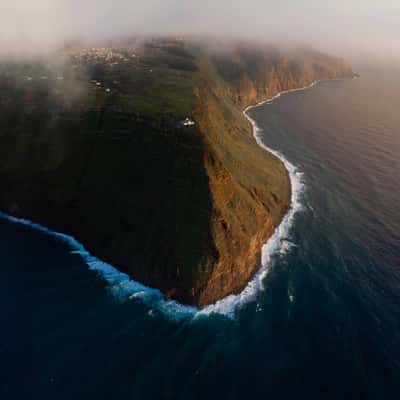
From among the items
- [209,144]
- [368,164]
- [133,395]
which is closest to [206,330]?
[133,395]

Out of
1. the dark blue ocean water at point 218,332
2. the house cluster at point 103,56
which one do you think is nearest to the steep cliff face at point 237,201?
the dark blue ocean water at point 218,332

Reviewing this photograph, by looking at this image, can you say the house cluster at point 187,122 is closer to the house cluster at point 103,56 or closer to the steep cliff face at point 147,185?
the steep cliff face at point 147,185

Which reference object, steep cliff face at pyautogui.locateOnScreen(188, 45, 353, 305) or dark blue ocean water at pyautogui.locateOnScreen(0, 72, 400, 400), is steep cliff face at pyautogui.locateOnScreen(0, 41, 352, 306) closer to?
steep cliff face at pyautogui.locateOnScreen(188, 45, 353, 305)

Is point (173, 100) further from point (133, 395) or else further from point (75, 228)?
point (133, 395)

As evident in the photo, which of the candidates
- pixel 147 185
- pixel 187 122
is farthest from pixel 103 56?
pixel 147 185

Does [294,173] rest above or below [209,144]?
below
